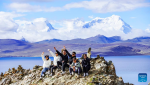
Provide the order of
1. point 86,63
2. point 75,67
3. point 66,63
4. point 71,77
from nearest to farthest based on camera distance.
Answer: point 86,63, point 75,67, point 71,77, point 66,63

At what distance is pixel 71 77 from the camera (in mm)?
24156

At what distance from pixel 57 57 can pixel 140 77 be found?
896cm

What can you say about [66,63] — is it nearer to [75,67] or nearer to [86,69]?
[75,67]

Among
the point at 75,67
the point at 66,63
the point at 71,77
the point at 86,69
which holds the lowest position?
the point at 71,77

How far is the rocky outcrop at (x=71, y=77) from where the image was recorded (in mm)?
23125

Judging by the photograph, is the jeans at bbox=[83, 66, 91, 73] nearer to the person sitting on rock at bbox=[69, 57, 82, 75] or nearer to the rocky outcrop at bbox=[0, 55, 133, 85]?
the person sitting on rock at bbox=[69, 57, 82, 75]

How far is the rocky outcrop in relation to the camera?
23125 millimetres

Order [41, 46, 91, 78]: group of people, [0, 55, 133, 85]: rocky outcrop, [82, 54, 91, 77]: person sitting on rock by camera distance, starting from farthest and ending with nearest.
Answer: [41, 46, 91, 78]: group of people < [82, 54, 91, 77]: person sitting on rock < [0, 55, 133, 85]: rocky outcrop

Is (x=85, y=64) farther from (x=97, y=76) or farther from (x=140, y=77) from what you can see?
(x=140, y=77)

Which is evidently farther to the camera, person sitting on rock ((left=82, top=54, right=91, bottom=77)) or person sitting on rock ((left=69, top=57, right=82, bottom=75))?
person sitting on rock ((left=69, top=57, right=82, bottom=75))

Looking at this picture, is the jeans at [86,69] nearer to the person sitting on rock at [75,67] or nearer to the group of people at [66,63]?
the group of people at [66,63]

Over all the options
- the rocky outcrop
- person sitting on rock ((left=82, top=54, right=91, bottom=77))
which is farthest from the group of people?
the rocky outcrop

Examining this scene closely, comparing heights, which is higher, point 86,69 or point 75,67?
point 75,67

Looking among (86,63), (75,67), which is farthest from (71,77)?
(86,63)
